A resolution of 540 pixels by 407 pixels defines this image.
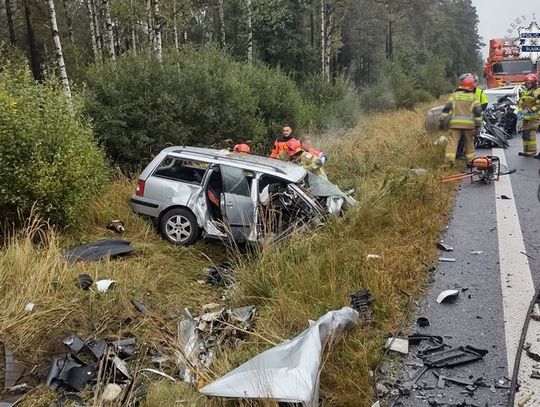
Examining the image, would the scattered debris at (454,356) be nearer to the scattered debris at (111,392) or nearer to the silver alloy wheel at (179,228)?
the scattered debris at (111,392)

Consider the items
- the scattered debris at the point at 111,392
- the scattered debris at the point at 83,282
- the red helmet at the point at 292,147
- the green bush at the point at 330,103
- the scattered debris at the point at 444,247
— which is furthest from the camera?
the green bush at the point at 330,103

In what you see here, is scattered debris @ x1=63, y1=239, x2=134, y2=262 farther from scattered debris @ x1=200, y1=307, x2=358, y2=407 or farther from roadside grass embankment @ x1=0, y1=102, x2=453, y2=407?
scattered debris @ x1=200, y1=307, x2=358, y2=407

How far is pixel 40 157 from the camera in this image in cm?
630

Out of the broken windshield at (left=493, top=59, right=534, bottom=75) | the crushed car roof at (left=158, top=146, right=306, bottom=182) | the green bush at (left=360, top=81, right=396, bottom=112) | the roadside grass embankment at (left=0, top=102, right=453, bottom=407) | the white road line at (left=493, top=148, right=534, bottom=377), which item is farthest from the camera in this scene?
the green bush at (left=360, top=81, right=396, bottom=112)

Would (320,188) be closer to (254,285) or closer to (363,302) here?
(254,285)

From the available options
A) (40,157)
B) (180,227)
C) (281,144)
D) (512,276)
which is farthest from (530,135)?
(40,157)

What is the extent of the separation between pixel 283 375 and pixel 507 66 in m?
26.3

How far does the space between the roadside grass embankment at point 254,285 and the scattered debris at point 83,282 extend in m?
0.07

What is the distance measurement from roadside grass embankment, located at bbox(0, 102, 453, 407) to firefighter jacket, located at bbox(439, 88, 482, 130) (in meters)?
2.81

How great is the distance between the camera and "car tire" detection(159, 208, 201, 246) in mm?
7224

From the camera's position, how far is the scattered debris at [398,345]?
11.8 feet

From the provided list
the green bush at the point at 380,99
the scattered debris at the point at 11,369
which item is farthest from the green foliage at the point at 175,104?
the green bush at the point at 380,99

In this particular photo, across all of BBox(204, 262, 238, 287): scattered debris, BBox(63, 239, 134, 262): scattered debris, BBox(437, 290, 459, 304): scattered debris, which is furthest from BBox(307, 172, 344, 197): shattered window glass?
BBox(437, 290, 459, 304): scattered debris

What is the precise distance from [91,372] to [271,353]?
5.09 feet
